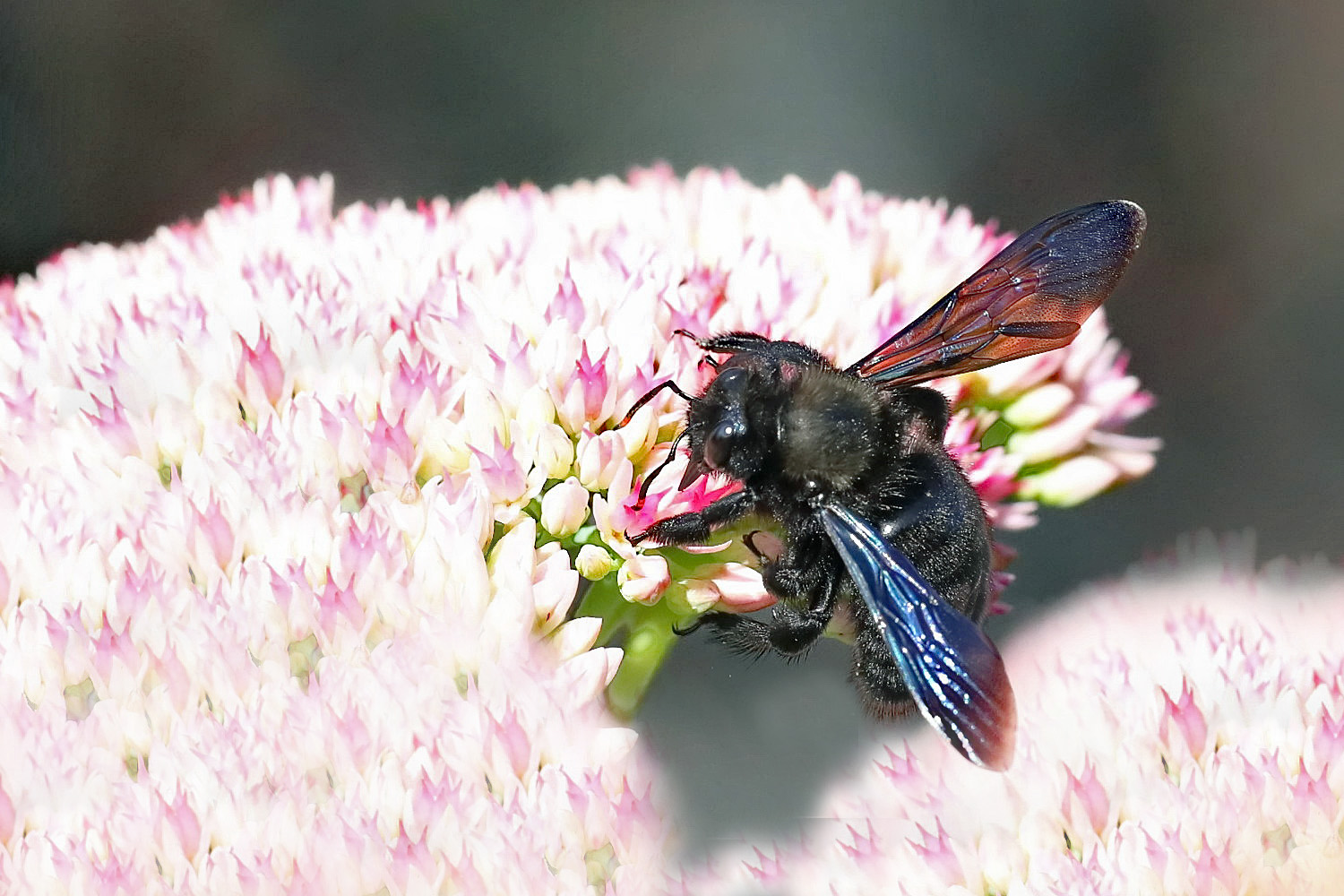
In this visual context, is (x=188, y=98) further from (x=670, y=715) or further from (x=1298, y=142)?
(x=1298, y=142)

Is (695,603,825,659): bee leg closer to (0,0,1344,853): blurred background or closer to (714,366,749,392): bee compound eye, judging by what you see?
(714,366,749,392): bee compound eye

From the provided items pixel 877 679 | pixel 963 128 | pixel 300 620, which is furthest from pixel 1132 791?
pixel 963 128

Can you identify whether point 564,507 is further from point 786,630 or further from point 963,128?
point 963,128

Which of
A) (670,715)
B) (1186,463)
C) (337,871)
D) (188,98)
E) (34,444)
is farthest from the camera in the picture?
(1186,463)

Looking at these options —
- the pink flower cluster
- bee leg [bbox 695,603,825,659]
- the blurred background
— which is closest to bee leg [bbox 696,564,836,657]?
bee leg [bbox 695,603,825,659]

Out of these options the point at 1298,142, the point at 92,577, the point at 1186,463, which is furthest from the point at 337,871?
the point at 1298,142

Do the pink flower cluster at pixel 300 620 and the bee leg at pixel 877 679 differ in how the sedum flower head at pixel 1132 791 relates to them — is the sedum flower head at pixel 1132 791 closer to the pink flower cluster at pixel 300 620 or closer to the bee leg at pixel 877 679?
the bee leg at pixel 877 679

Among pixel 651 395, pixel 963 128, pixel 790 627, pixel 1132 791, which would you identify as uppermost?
pixel 963 128
